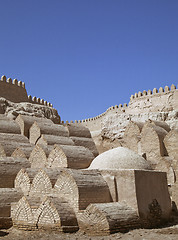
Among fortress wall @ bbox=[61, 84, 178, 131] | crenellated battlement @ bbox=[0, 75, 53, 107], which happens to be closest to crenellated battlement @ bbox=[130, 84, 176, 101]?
fortress wall @ bbox=[61, 84, 178, 131]

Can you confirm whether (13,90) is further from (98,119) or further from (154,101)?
(98,119)

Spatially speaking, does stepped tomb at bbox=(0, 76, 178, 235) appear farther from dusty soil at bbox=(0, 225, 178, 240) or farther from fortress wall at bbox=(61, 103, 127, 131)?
fortress wall at bbox=(61, 103, 127, 131)

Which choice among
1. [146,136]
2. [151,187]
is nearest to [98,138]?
[146,136]

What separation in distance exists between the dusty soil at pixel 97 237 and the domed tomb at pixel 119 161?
2.57 meters

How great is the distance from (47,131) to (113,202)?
21.6ft

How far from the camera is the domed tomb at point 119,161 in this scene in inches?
435

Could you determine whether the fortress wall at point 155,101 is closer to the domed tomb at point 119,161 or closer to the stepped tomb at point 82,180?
the stepped tomb at point 82,180

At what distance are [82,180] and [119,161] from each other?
2.02 meters

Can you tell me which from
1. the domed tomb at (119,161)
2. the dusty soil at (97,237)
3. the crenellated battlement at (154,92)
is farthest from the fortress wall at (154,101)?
the dusty soil at (97,237)

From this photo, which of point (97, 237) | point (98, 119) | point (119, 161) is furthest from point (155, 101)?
point (97, 237)

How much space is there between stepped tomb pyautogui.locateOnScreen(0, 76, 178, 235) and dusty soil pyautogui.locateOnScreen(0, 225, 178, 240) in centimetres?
21

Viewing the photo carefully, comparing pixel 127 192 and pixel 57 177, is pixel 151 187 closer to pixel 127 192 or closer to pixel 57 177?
pixel 127 192

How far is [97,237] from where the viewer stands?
827cm

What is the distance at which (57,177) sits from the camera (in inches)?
415
